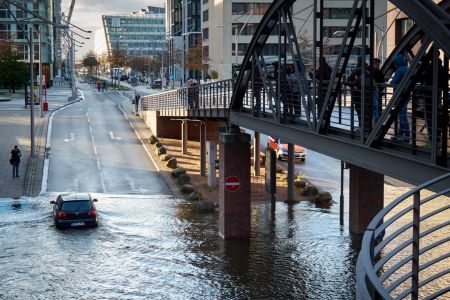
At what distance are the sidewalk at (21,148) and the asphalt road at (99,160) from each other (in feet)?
2.42

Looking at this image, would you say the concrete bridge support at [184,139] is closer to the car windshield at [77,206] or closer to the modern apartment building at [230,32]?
the car windshield at [77,206]

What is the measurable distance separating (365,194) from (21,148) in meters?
24.7

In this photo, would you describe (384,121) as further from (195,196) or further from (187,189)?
(187,189)

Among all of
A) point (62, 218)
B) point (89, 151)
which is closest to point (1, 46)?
point (89, 151)

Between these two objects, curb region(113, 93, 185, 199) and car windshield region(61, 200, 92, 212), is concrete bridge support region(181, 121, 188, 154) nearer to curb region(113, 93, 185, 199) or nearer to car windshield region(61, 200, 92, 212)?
curb region(113, 93, 185, 199)

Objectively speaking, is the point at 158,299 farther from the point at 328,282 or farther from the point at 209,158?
the point at 209,158

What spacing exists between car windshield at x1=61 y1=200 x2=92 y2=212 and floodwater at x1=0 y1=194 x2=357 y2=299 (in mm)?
728

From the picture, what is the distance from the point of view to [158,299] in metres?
19.0

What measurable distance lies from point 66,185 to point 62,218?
9.58 meters

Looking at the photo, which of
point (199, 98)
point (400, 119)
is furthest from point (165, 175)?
point (400, 119)

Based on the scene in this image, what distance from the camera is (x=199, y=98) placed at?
36.8 meters

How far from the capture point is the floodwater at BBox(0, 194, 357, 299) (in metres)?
19.9

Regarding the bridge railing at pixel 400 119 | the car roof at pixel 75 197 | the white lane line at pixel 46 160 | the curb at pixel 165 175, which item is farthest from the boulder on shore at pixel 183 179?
the bridge railing at pixel 400 119

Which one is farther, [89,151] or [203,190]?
[89,151]
